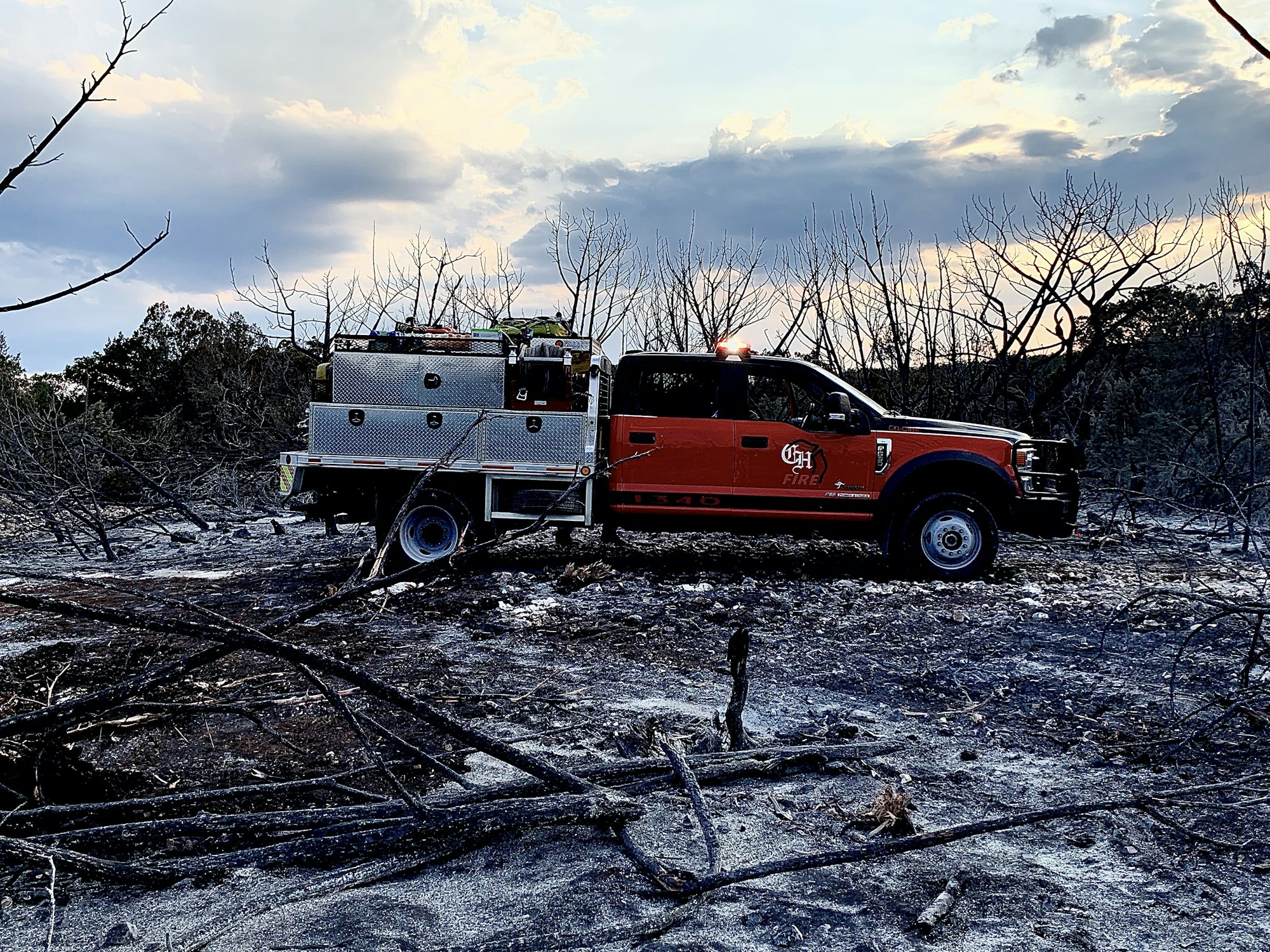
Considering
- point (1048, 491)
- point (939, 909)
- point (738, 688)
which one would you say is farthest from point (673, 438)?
point (939, 909)

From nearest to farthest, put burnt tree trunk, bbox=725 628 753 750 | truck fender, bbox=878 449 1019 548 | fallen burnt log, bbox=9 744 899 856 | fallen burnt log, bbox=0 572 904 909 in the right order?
fallen burnt log, bbox=0 572 904 909 < fallen burnt log, bbox=9 744 899 856 < burnt tree trunk, bbox=725 628 753 750 < truck fender, bbox=878 449 1019 548

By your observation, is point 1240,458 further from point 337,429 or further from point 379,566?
point 379,566

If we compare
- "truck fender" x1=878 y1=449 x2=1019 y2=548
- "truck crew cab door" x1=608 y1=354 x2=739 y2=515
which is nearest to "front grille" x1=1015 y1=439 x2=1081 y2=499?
"truck fender" x1=878 y1=449 x2=1019 y2=548

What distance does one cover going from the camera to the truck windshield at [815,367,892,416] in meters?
8.65

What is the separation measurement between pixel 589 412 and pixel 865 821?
19.1ft

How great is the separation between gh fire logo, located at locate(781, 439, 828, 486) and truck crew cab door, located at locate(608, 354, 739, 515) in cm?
53

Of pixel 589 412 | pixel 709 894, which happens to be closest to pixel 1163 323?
pixel 589 412

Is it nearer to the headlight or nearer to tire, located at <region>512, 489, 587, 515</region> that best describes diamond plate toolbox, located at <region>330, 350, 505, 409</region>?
tire, located at <region>512, 489, 587, 515</region>

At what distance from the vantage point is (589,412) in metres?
8.70

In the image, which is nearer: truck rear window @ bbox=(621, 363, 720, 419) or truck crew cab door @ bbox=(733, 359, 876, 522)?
truck crew cab door @ bbox=(733, 359, 876, 522)

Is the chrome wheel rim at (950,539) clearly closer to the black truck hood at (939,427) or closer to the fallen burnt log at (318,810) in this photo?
the black truck hood at (939,427)

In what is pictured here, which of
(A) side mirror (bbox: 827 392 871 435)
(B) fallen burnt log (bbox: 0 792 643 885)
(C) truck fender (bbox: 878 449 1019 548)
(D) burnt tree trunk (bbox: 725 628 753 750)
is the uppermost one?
(A) side mirror (bbox: 827 392 871 435)

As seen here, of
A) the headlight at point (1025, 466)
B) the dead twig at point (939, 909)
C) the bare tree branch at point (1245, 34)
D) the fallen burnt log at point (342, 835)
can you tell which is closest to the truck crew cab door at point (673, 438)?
the headlight at point (1025, 466)

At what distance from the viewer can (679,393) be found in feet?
28.7
